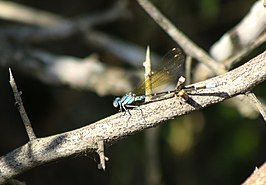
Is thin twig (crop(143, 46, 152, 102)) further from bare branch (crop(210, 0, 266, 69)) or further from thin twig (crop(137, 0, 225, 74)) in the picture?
bare branch (crop(210, 0, 266, 69))

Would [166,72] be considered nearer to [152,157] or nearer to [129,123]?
[129,123]

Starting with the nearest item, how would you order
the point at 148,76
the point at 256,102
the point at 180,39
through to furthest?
the point at 256,102 < the point at 148,76 < the point at 180,39

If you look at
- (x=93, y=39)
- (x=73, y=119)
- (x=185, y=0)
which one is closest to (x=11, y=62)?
(x=93, y=39)

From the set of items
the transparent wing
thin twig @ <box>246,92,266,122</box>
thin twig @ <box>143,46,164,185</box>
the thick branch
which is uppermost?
thin twig @ <box>143,46,164,185</box>

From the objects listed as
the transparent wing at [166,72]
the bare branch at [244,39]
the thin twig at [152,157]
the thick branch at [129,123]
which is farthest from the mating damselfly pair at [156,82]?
the thin twig at [152,157]

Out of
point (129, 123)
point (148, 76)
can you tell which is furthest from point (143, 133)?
point (129, 123)

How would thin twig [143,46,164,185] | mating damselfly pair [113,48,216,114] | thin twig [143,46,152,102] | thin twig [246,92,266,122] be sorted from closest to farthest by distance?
1. thin twig [246,92,266,122]
2. thin twig [143,46,152,102]
3. mating damselfly pair [113,48,216,114]
4. thin twig [143,46,164,185]

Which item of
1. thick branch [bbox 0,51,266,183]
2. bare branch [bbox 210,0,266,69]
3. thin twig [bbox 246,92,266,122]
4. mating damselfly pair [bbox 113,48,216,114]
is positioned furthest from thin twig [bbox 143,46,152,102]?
bare branch [bbox 210,0,266,69]
